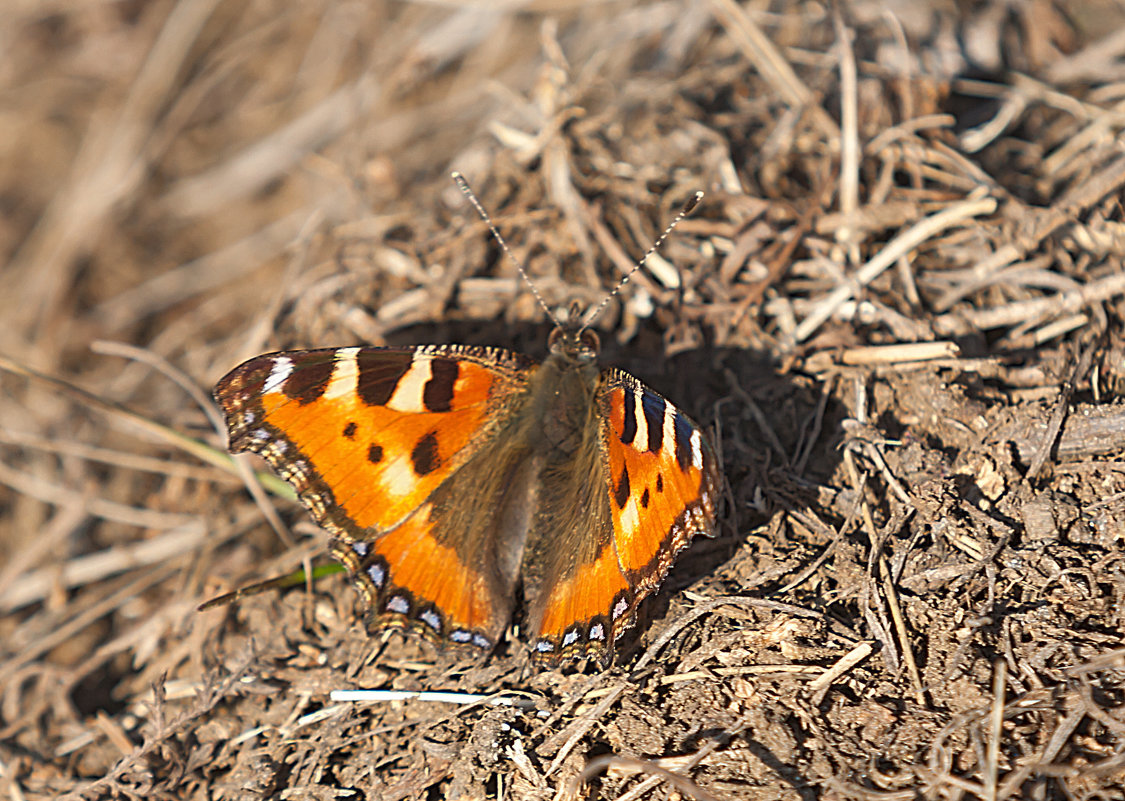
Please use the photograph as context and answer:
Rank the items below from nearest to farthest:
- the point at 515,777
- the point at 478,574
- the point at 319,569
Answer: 1. the point at 515,777
2. the point at 478,574
3. the point at 319,569

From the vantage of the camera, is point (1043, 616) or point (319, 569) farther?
point (319, 569)

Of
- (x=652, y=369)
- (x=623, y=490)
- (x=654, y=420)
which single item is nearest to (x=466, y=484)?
(x=623, y=490)

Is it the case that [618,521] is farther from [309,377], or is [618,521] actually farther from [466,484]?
[309,377]

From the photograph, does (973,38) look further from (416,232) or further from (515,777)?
(515,777)

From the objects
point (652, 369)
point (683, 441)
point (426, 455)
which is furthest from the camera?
point (652, 369)

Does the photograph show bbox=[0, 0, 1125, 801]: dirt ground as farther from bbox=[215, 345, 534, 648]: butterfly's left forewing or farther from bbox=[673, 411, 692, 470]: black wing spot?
bbox=[673, 411, 692, 470]: black wing spot

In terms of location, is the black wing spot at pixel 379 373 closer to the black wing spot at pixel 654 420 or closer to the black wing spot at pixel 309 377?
the black wing spot at pixel 309 377

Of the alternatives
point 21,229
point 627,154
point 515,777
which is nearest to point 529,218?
point 627,154
